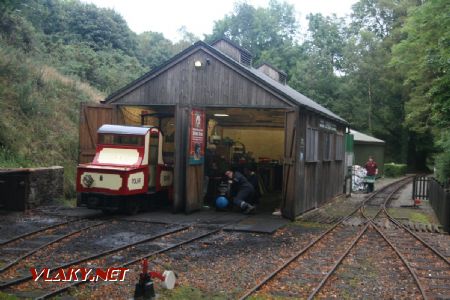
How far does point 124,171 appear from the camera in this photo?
1337 cm

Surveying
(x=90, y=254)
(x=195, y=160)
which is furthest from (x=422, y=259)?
(x=195, y=160)

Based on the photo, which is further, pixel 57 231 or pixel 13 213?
pixel 13 213

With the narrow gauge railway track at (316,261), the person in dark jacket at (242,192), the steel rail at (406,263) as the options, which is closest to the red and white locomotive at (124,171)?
the person in dark jacket at (242,192)

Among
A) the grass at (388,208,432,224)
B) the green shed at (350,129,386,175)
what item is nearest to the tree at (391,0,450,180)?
the grass at (388,208,432,224)

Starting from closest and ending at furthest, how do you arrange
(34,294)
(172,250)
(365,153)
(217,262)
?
(34,294) → (217,262) → (172,250) → (365,153)

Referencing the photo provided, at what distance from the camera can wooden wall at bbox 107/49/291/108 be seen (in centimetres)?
1549

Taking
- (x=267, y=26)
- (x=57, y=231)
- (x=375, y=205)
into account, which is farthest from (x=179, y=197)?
(x=267, y=26)

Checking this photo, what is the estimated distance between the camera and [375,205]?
68.0 ft

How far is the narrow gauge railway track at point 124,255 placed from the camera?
7.01 m

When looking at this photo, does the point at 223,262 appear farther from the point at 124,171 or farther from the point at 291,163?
the point at 291,163

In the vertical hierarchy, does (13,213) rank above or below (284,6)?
below

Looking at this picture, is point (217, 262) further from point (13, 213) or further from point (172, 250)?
point (13, 213)

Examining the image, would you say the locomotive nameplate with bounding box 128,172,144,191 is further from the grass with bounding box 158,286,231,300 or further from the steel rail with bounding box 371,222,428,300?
the steel rail with bounding box 371,222,428,300

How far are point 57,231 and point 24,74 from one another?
451 inches
